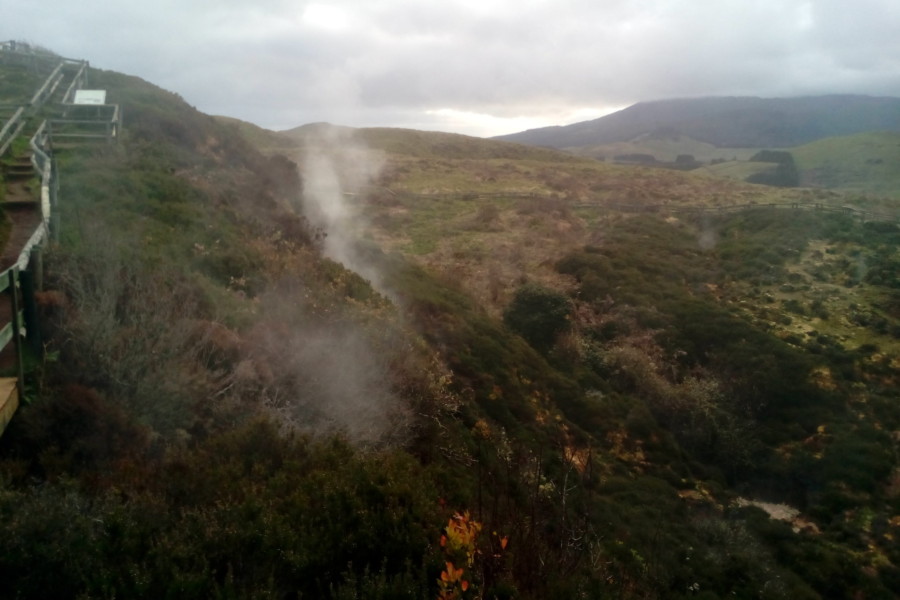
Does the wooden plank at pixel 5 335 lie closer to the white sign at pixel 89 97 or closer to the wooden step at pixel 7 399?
the wooden step at pixel 7 399

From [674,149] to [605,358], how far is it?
319 ft

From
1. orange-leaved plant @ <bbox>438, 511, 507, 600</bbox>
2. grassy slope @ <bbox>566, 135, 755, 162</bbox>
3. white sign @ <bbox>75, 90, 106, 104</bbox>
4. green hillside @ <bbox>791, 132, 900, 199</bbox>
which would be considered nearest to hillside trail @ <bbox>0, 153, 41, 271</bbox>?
orange-leaved plant @ <bbox>438, 511, 507, 600</bbox>

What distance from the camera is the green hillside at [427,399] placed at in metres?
4.18

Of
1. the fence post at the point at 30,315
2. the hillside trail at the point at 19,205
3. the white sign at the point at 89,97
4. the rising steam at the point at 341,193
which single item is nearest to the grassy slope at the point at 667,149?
the rising steam at the point at 341,193

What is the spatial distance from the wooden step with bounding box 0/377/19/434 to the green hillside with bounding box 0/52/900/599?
5.9 inches

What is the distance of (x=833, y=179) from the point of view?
57219mm

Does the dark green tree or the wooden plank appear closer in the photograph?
the wooden plank

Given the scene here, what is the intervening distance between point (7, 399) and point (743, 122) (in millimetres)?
146052

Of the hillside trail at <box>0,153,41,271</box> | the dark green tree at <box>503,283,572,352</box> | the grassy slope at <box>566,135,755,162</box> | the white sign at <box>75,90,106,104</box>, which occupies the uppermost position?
the grassy slope at <box>566,135,755,162</box>

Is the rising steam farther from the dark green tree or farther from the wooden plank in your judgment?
the wooden plank

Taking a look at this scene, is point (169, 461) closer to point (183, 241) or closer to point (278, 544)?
point (278, 544)

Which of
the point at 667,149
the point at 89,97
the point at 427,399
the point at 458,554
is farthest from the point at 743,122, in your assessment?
the point at 458,554

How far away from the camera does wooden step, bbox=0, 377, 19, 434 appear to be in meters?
4.67

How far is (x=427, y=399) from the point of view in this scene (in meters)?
9.50
